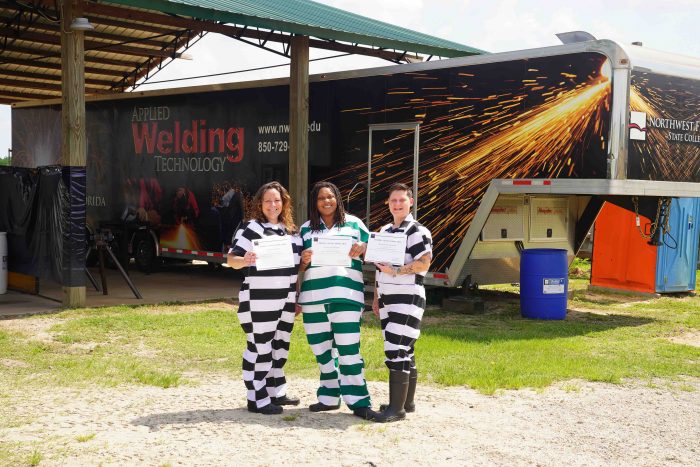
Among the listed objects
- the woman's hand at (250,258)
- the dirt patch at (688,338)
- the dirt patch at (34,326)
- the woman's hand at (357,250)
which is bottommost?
the dirt patch at (688,338)

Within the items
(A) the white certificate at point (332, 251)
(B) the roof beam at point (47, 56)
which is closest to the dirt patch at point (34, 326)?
(A) the white certificate at point (332, 251)

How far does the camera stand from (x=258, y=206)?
6.22 m

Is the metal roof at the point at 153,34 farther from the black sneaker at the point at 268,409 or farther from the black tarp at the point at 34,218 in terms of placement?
the black sneaker at the point at 268,409

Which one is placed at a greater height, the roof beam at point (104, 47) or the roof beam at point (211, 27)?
the roof beam at point (104, 47)

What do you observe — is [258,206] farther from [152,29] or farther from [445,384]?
[152,29]

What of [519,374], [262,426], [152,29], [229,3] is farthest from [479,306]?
[152,29]

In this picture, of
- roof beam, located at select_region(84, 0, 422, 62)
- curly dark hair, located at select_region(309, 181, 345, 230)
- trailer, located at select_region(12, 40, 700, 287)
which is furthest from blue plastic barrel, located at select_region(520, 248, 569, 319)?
curly dark hair, located at select_region(309, 181, 345, 230)

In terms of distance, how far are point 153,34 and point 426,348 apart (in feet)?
39.1

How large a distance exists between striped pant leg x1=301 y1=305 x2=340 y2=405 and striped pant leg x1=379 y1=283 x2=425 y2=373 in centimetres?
43

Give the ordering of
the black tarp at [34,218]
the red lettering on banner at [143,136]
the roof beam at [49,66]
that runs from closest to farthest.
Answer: the black tarp at [34,218] < the red lettering on banner at [143,136] < the roof beam at [49,66]

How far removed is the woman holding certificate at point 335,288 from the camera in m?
6.05

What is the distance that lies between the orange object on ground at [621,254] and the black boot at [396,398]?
8.83 metres

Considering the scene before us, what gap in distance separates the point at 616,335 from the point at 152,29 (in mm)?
11653

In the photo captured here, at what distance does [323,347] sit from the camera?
6242 mm
